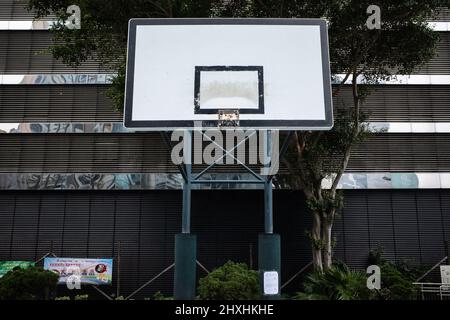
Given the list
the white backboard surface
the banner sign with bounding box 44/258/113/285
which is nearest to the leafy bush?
the white backboard surface

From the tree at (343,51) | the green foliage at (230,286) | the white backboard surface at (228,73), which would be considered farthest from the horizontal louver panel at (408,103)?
the green foliage at (230,286)

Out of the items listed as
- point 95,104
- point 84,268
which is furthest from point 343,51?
point 84,268

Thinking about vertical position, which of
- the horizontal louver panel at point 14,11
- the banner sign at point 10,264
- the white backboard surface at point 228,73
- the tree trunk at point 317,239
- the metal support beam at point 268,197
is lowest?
the banner sign at point 10,264

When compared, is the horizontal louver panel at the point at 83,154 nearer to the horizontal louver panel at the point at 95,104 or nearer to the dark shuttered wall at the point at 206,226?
the horizontal louver panel at the point at 95,104

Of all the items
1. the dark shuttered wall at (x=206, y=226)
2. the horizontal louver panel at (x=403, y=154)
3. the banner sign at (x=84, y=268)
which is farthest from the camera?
the horizontal louver panel at (x=403, y=154)

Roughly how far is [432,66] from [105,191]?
674 inches

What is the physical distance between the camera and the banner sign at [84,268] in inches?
735

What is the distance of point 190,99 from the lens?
31.2ft

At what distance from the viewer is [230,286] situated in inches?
451

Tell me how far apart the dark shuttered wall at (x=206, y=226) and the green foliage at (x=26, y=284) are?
7278mm

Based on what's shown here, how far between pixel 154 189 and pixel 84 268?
4.63m

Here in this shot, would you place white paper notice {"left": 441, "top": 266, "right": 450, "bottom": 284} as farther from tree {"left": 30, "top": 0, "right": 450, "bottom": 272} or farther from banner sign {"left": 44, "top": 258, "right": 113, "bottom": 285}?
banner sign {"left": 44, "top": 258, "right": 113, "bottom": 285}

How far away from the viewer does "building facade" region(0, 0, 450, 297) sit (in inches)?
772

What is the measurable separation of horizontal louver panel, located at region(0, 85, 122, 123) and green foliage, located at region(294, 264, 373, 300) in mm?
12182
